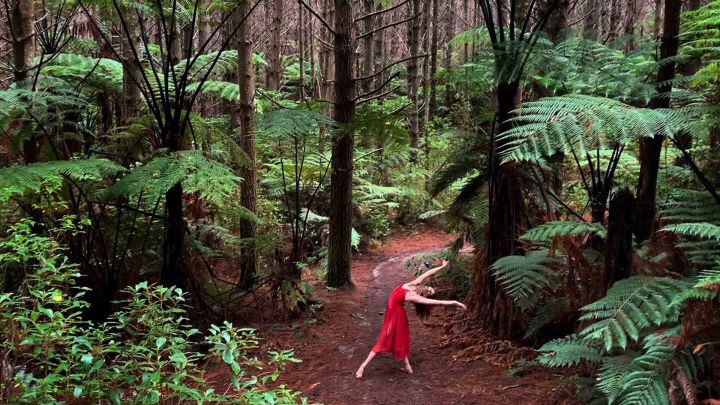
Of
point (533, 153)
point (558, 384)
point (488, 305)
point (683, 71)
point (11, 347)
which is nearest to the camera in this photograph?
point (11, 347)

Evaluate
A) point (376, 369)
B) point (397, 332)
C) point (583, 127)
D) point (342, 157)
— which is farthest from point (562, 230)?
point (342, 157)

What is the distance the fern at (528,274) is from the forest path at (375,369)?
546mm

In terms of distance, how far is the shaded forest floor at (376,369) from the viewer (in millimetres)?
3449

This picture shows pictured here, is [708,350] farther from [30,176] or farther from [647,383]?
[30,176]

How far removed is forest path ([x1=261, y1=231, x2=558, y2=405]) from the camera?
347cm

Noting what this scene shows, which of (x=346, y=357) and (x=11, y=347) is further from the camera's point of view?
(x=346, y=357)

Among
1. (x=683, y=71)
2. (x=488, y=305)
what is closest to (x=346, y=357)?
(x=488, y=305)

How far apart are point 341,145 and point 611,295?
394 cm

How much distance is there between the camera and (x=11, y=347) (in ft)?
7.05

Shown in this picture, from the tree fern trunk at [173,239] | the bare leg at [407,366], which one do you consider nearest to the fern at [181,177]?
the tree fern trunk at [173,239]

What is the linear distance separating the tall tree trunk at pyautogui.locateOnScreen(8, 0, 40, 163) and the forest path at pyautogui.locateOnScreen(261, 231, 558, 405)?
8.95ft

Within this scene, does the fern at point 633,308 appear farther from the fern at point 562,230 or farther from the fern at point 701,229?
the fern at point 562,230

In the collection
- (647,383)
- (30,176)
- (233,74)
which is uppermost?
(233,74)

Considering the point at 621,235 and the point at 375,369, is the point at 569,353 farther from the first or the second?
the point at 375,369
